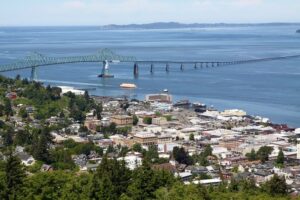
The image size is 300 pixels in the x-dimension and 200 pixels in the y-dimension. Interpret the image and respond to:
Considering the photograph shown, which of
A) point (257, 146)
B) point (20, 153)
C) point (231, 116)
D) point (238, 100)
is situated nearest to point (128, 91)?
point (238, 100)

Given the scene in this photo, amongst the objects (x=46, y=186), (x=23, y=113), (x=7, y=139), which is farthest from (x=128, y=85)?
(x=46, y=186)

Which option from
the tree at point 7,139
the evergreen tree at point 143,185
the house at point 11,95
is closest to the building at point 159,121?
the house at point 11,95

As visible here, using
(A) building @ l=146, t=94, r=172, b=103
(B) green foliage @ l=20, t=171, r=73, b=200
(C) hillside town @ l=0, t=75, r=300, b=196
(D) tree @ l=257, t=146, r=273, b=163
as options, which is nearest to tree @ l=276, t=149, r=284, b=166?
(C) hillside town @ l=0, t=75, r=300, b=196

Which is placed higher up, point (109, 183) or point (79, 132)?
point (109, 183)

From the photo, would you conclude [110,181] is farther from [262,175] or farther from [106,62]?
[106,62]

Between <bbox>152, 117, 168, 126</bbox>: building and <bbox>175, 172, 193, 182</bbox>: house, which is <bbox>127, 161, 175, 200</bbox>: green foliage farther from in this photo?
<bbox>152, 117, 168, 126</bbox>: building

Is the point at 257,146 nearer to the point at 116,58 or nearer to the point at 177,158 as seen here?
the point at 177,158

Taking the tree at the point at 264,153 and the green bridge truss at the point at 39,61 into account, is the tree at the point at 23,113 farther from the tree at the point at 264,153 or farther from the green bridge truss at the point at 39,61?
the green bridge truss at the point at 39,61
